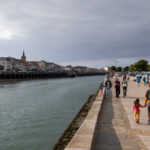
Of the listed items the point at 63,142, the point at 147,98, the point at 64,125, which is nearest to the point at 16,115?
the point at 64,125

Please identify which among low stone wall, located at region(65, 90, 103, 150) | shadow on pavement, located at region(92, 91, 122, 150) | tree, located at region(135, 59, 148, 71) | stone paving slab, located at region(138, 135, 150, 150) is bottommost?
shadow on pavement, located at region(92, 91, 122, 150)

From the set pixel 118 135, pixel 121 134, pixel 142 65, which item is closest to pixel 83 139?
pixel 118 135

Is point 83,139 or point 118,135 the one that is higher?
point 83,139

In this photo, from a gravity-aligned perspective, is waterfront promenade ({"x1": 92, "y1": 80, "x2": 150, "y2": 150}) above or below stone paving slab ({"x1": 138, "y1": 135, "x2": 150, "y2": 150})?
below

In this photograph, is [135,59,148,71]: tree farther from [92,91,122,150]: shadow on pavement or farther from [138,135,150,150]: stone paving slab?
[138,135,150,150]: stone paving slab

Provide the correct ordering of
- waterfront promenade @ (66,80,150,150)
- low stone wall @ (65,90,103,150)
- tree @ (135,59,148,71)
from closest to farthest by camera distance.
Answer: low stone wall @ (65,90,103,150)
waterfront promenade @ (66,80,150,150)
tree @ (135,59,148,71)

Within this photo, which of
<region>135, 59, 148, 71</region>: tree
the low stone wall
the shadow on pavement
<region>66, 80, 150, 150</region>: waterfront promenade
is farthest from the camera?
<region>135, 59, 148, 71</region>: tree

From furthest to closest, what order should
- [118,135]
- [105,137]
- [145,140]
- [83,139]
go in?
[118,135], [105,137], [145,140], [83,139]

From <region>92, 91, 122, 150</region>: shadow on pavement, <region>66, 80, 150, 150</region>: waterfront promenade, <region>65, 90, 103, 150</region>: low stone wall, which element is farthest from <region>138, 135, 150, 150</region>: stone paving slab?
<region>65, 90, 103, 150</region>: low stone wall

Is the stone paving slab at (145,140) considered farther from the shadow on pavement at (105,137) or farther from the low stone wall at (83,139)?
the low stone wall at (83,139)

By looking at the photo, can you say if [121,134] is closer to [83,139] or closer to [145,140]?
[145,140]

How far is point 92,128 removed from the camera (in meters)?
5.43

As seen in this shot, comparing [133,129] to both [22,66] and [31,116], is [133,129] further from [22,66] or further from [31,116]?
[22,66]

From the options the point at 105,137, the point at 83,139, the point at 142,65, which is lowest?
the point at 105,137
